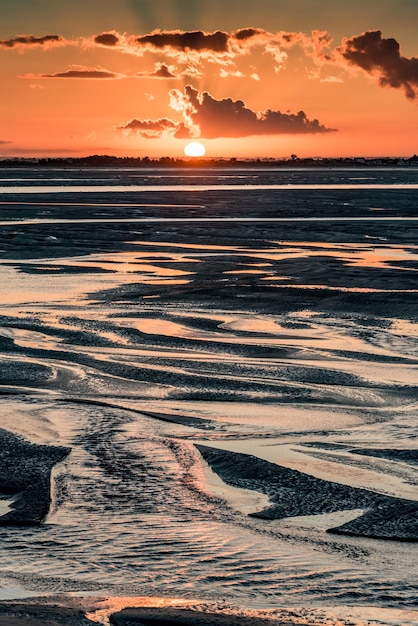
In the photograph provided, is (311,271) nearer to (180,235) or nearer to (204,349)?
(204,349)

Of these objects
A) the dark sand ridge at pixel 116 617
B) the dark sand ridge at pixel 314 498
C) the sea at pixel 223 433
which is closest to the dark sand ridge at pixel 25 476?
the sea at pixel 223 433

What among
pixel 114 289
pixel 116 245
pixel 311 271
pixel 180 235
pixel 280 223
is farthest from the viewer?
pixel 280 223

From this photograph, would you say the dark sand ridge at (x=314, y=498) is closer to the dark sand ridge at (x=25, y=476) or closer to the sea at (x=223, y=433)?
the sea at (x=223, y=433)

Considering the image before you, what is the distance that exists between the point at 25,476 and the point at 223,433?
1948 millimetres

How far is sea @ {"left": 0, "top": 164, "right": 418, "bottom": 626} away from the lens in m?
5.91

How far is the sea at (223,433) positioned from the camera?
5.91 m

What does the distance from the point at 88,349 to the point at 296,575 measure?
764 centimetres

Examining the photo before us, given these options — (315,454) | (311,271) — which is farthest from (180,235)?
(315,454)

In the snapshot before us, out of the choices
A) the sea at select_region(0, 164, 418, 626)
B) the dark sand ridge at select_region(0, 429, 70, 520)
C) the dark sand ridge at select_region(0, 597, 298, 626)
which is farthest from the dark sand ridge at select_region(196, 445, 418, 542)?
the dark sand ridge at select_region(0, 597, 298, 626)

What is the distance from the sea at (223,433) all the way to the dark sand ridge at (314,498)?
0.02 meters

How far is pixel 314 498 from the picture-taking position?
289 inches

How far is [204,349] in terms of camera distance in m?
13.2

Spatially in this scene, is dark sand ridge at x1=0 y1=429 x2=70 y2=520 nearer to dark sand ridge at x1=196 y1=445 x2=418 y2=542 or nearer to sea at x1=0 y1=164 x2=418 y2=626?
sea at x1=0 y1=164 x2=418 y2=626

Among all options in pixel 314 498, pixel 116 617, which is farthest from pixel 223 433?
pixel 116 617
